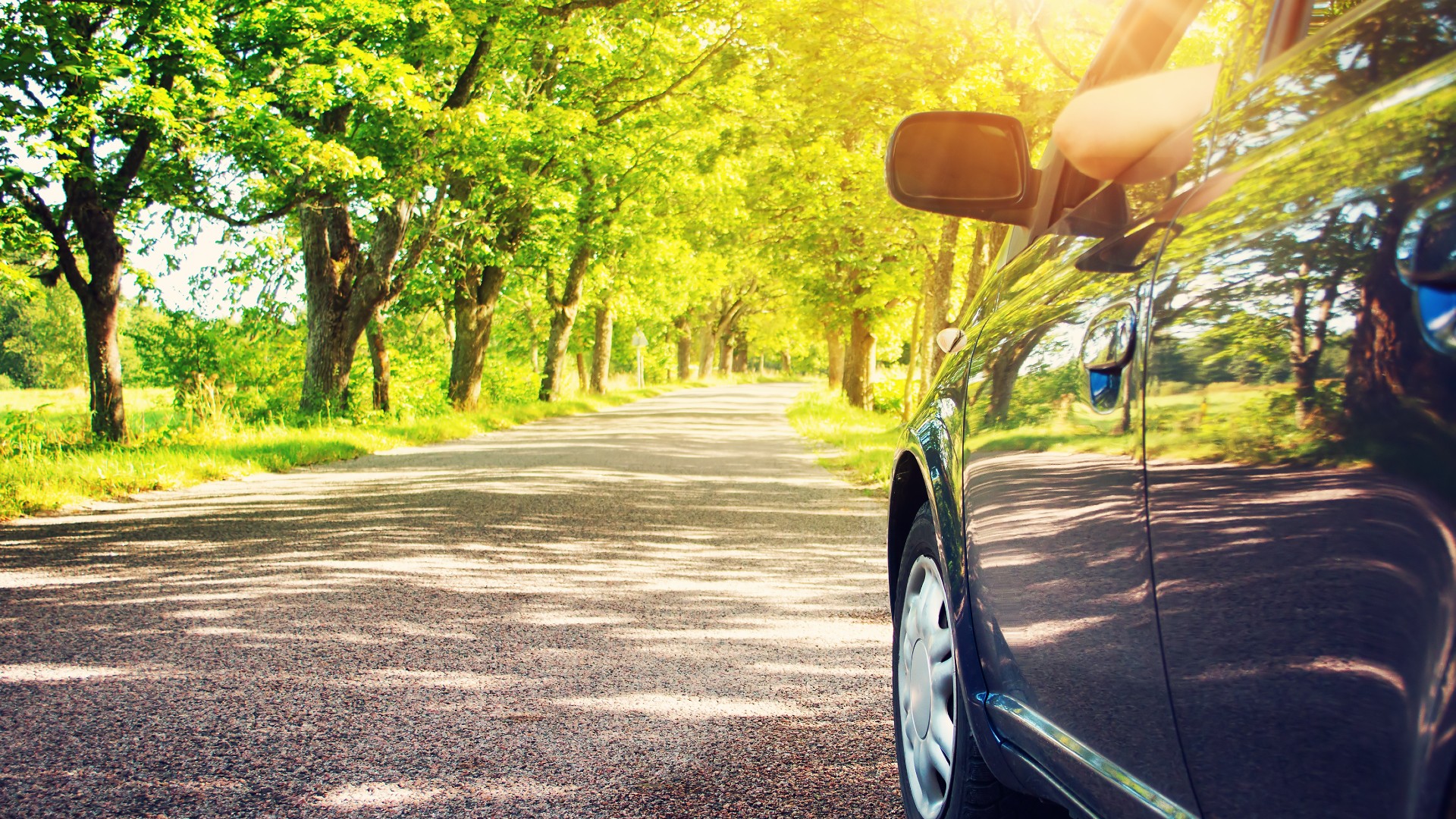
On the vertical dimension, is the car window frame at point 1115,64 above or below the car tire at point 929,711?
above

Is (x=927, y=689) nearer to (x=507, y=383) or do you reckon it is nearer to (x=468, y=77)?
(x=468, y=77)

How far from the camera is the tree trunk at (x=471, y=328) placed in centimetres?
2450

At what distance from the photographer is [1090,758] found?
164 cm

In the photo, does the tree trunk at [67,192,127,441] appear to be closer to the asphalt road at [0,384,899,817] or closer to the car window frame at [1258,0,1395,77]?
the asphalt road at [0,384,899,817]

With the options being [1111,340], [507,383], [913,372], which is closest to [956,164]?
[1111,340]

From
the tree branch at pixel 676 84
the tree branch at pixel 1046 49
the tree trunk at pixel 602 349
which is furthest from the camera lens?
the tree trunk at pixel 602 349

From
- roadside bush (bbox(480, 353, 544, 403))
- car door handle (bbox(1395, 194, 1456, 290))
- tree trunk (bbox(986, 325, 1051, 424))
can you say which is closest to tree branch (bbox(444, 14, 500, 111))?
roadside bush (bbox(480, 353, 544, 403))

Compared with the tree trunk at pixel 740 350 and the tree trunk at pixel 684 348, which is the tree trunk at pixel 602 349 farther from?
the tree trunk at pixel 740 350

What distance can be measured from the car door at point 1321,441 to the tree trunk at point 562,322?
2896 centimetres

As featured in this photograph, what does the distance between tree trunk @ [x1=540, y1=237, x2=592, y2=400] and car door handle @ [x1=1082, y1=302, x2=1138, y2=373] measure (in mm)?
28524

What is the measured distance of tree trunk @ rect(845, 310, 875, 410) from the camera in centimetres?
2739

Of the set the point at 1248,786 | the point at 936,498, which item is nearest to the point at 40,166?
the point at 936,498

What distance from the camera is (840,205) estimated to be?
22.0 meters

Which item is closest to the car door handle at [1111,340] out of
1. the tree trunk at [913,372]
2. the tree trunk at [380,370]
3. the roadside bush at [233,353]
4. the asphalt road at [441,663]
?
the asphalt road at [441,663]
